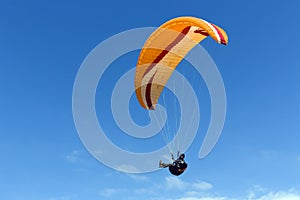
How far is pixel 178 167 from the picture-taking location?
2306cm

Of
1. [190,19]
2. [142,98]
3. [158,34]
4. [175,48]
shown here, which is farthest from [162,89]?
[190,19]

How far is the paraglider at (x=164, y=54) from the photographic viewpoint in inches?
909

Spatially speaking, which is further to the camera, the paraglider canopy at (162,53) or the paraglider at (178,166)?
the paraglider canopy at (162,53)

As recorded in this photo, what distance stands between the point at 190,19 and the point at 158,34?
256cm

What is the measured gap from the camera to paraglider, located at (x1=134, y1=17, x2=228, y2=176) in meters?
23.1

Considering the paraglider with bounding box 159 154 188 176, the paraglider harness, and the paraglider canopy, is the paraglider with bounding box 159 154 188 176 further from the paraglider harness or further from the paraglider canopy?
the paraglider canopy

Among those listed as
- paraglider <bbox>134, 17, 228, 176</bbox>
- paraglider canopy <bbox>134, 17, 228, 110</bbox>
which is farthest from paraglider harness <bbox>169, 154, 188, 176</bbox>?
paraglider canopy <bbox>134, 17, 228, 110</bbox>

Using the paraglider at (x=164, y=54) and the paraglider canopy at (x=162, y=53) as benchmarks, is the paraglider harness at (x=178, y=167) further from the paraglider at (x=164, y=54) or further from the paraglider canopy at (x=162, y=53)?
the paraglider canopy at (x=162, y=53)

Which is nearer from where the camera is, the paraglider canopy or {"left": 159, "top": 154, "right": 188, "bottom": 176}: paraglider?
{"left": 159, "top": 154, "right": 188, "bottom": 176}: paraglider

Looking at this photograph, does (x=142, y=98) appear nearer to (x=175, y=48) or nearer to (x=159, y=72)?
(x=159, y=72)

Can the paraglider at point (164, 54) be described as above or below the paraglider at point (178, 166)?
above

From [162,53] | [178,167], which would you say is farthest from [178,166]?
[162,53]

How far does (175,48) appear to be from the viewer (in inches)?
1033

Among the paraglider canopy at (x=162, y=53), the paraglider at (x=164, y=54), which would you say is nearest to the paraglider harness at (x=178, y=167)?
the paraglider at (x=164, y=54)
